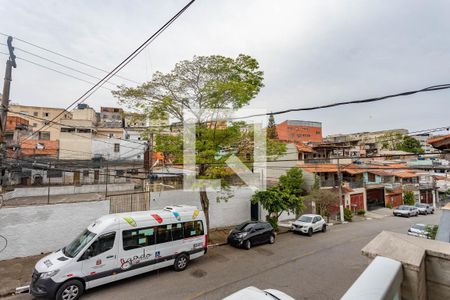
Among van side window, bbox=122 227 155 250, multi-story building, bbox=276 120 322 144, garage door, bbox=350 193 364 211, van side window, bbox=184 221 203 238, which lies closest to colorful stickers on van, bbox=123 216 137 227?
van side window, bbox=122 227 155 250

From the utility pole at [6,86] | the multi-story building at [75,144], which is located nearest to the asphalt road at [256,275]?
the utility pole at [6,86]

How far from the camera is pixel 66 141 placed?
3180cm

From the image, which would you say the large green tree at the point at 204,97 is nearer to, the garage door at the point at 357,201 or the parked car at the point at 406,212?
the garage door at the point at 357,201

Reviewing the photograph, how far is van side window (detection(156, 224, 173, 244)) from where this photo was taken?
9.29 metres

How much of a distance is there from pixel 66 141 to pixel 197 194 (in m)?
25.7

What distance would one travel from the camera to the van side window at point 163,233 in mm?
9289

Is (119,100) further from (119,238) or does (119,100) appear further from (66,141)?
(66,141)

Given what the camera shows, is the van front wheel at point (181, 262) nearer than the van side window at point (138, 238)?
No

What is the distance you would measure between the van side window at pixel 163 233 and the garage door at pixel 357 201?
84.6ft

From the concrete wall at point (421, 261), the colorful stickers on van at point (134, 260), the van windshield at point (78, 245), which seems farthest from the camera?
the colorful stickers on van at point (134, 260)

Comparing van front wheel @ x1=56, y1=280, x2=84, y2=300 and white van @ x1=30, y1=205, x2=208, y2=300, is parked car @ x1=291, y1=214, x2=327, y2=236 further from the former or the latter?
van front wheel @ x1=56, y1=280, x2=84, y2=300

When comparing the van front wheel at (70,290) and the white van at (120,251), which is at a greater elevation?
the white van at (120,251)

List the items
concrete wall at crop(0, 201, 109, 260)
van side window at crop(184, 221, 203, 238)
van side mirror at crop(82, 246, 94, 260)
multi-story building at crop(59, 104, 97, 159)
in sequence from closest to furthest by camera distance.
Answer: van side mirror at crop(82, 246, 94, 260)
van side window at crop(184, 221, 203, 238)
concrete wall at crop(0, 201, 109, 260)
multi-story building at crop(59, 104, 97, 159)

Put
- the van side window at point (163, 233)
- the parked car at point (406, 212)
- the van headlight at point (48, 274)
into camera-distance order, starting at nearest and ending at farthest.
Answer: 1. the van headlight at point (48, 274)
2. the van side window at point (163, 233)
3. the parked car at point (406, 212)
